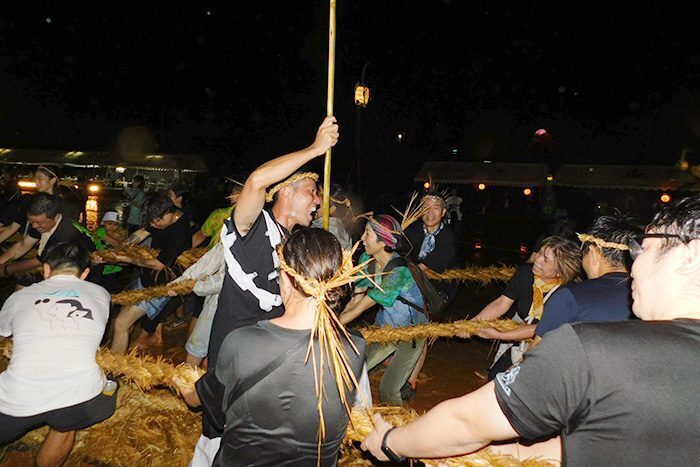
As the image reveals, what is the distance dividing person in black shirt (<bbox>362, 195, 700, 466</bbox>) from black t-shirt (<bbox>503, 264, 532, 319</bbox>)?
134 inches

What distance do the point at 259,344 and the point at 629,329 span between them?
135 cm

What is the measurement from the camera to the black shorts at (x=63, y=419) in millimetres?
2988

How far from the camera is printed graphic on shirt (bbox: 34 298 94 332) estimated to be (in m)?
3.03

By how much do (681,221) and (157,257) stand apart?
5.49m

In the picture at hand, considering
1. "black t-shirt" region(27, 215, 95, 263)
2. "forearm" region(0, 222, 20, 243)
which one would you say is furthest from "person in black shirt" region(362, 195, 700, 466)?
"forearm" region(0, 222, 20, 243)

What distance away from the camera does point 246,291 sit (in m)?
3.02

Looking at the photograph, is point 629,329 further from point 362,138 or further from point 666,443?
point 362,138

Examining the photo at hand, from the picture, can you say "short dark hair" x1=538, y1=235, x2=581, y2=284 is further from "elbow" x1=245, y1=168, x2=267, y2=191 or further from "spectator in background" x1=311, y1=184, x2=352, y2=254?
"elbow" x1=245, y1=168, x2=267, y2=191

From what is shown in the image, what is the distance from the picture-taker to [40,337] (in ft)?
9.83

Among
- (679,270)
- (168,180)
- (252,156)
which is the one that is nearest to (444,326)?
(679,270)

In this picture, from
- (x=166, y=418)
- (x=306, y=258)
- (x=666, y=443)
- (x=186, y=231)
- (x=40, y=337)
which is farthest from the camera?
(x=186, y=231)

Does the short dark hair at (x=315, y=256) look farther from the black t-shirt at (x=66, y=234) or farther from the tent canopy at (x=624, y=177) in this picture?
the tent canopy at (x=624, y=177)

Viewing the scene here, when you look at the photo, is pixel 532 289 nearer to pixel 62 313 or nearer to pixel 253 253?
pixel 253 253

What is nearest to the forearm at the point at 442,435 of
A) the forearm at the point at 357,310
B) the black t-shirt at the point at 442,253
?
the forearm at the point at 357,310
